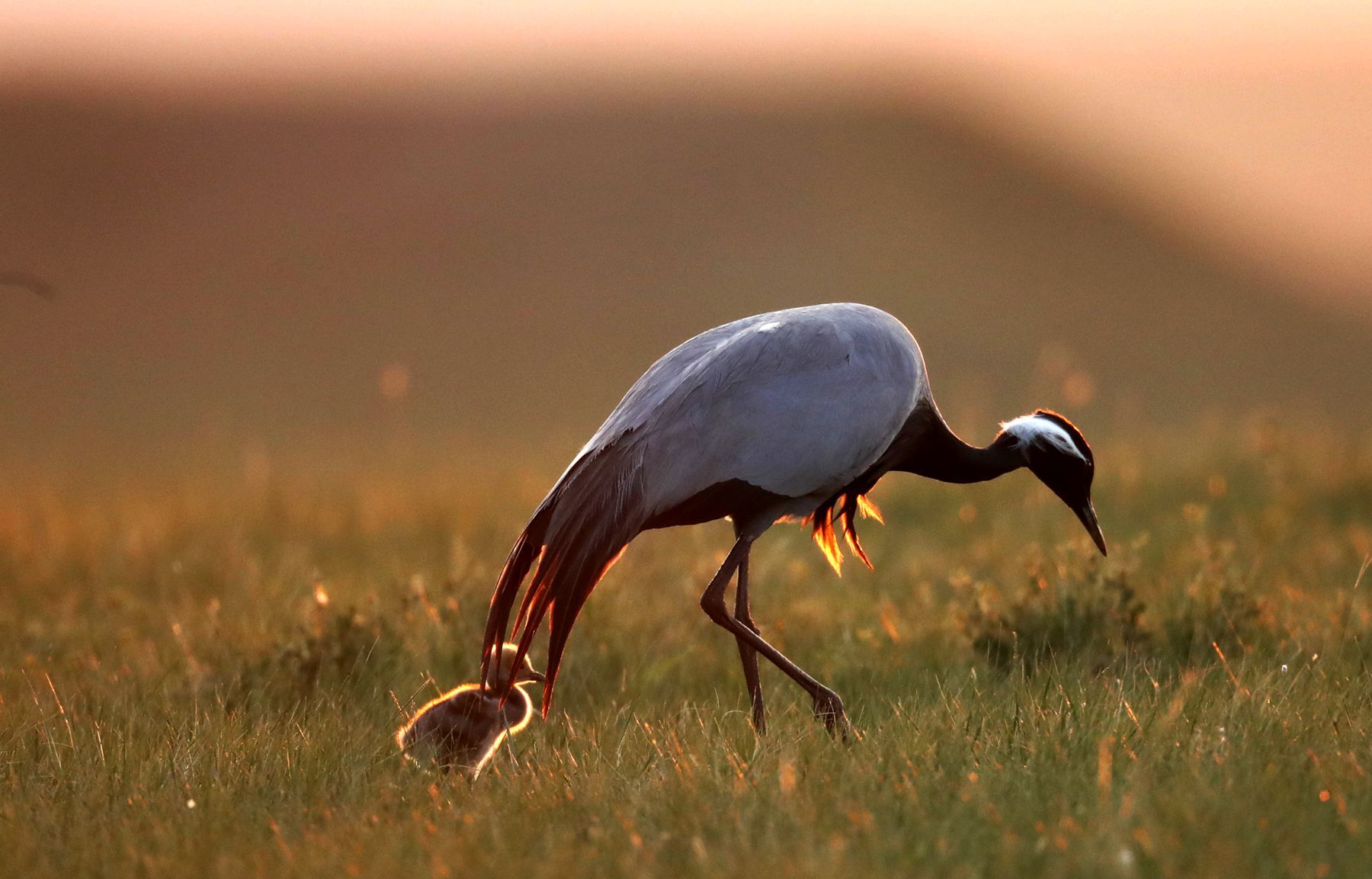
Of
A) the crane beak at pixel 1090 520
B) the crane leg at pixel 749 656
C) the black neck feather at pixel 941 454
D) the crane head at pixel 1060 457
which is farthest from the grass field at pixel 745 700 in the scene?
the black neck feather at pixel 941 454

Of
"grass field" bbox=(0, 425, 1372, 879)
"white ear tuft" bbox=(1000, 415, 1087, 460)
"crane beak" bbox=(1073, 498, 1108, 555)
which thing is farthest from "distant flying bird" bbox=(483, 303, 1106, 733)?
"crane beak" bbox=(1073, 498, 1108, 555)

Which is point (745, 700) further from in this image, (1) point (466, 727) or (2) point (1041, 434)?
(2) point (1041, 434)

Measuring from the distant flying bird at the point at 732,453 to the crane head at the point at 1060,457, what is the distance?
0.72m

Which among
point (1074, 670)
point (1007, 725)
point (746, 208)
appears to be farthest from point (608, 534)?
point (746, 208)

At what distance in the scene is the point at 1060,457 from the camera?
5.04 metres

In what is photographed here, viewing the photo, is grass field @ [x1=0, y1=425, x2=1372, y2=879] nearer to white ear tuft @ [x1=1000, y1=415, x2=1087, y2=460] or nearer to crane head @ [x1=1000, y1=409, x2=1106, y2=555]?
crane head @ [x1=1000, y1=409, x2=1106, y2=555]

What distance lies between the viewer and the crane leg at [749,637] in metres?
4.30

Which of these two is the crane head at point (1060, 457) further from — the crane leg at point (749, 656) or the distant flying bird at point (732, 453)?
the crane leg at point (749, 656)

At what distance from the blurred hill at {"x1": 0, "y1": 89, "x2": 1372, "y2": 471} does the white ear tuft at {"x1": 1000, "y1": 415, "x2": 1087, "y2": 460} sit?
37.1 feet

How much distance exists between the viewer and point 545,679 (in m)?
4.21

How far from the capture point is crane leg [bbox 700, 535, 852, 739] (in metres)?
4.30

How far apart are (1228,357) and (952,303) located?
4.66 metres

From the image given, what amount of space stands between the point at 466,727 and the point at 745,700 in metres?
1.36

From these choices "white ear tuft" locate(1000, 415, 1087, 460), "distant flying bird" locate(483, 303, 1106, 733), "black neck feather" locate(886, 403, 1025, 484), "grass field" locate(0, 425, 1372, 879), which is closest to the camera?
"grass field" locate(0, 425, 1372, 879)
